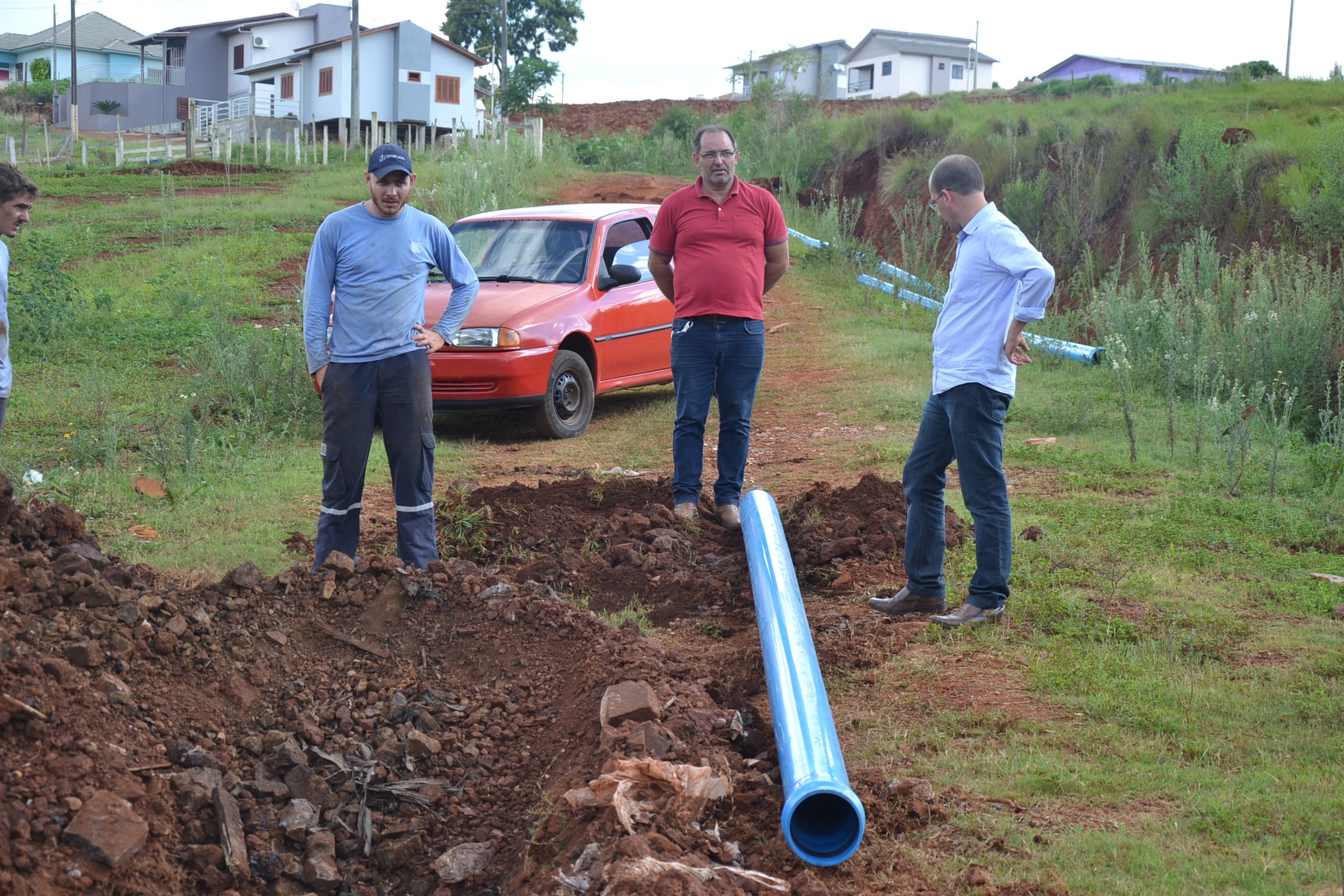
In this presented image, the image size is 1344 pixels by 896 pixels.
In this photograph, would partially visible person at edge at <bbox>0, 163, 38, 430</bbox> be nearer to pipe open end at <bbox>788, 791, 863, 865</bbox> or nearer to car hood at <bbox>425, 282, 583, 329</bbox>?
pipe open end at <bbox>788, 791, 863, 865</bbox>

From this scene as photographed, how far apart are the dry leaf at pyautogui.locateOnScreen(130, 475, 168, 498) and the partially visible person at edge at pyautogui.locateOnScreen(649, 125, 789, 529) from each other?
3165 millimetres

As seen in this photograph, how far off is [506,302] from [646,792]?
6572 millimetres

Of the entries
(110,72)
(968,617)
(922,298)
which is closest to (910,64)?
(110,72)

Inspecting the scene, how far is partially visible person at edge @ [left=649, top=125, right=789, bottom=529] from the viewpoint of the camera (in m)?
6.40

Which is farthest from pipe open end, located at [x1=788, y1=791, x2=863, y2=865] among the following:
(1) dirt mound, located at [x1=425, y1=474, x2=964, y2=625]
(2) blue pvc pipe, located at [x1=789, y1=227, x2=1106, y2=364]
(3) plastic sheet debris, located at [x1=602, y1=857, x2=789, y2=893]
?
(2) blue pvc pipe, located at [x1=789, y1=227, x2=1106, y2=364]

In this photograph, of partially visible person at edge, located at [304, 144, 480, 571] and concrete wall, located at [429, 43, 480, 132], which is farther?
concrete wall, located at [429, 43, 480, 132]

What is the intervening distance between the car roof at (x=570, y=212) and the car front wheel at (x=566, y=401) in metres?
1.39

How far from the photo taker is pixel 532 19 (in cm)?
6097

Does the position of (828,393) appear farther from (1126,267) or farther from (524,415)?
(1126,267)

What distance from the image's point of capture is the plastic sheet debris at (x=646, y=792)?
9.99 ft

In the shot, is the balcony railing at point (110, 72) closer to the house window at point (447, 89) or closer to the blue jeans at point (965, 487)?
the house window at point (447, 89)

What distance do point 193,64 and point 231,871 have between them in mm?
56615

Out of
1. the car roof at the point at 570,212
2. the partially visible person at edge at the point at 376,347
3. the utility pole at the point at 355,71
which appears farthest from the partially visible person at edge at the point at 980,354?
the utility pole at the point at 355,71

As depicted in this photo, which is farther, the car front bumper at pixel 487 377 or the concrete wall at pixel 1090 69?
the concrete wall at pixel 1090 69
